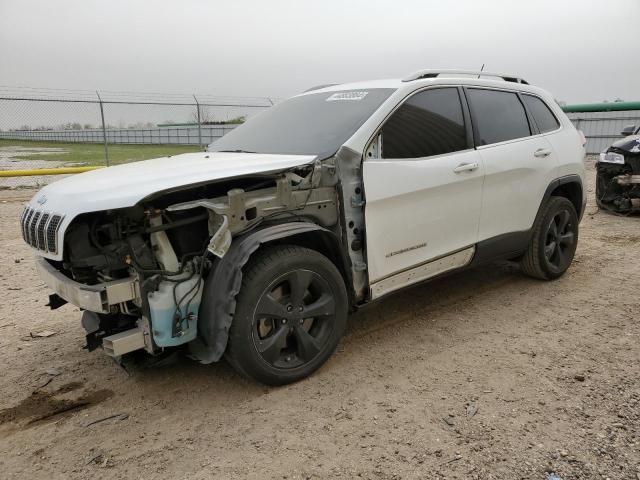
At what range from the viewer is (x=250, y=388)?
321cm

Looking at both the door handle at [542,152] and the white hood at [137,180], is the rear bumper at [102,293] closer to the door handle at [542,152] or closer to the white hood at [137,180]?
the white hood at [137,180]

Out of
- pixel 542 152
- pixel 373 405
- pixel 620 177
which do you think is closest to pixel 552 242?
pixel 542 152

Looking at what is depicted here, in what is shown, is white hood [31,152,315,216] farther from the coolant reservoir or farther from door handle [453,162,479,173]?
door handle [453,162,479,173]

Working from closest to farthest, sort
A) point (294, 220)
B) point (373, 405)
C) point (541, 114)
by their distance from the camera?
point (373, 405) < point (294, 220) < point (541, 114)

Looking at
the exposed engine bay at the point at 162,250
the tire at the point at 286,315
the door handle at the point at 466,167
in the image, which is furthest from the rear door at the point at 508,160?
the exposed engine bay at the point at 162,250

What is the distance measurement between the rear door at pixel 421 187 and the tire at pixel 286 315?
16.6 inches

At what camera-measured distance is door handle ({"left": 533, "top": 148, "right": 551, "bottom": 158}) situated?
464 centimetres

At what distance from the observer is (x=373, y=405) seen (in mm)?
2984

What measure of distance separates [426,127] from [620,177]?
5773 millimetres

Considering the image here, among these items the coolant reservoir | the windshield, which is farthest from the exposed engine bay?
the windshield

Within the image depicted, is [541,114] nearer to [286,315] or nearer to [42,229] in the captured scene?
[286,315]

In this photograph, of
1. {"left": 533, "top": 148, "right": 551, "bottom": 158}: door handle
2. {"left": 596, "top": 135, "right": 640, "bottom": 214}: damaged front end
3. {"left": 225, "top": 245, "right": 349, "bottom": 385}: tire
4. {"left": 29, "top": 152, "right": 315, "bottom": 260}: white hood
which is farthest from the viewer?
{"left": 596, "top": 135, "right": 640, "bottom": 214}: damaged front end

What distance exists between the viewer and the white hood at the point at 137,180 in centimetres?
263

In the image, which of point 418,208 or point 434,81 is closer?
point 418,208
